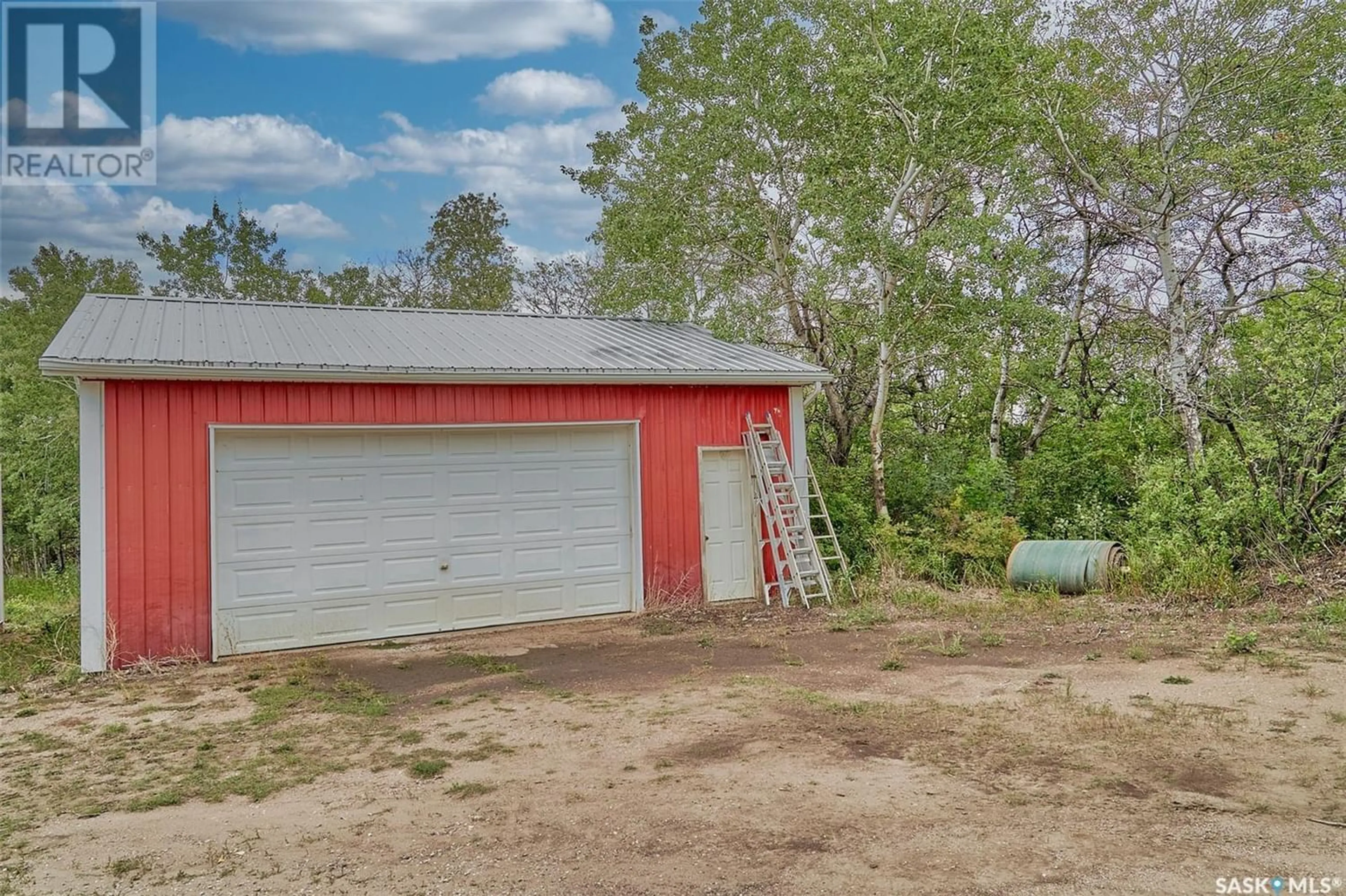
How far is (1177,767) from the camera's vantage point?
4.66 meters

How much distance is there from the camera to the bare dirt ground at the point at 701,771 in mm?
3605

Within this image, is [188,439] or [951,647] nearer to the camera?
[951,647]

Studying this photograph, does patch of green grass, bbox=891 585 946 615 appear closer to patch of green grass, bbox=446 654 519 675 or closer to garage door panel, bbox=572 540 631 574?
garage door panel, bbox=572 540 631 574

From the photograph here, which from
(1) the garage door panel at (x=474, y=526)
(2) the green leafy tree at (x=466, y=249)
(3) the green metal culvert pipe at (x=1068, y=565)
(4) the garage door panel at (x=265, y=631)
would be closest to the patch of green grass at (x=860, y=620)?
(3) the green metal culvert pipe at (x=1068, y=565)

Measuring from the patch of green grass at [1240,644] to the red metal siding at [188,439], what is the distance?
5702mm

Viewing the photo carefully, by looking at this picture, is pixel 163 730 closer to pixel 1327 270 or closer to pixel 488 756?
pixel 488 756

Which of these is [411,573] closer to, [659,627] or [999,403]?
[659,627]

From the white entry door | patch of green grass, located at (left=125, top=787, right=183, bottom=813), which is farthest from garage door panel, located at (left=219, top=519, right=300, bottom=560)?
the white entry door

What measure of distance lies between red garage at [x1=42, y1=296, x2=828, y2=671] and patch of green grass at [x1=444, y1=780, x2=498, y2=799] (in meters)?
4.54

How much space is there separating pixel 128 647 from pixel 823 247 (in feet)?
35.5

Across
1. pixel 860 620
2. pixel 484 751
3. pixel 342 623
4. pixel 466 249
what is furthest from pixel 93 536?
pixel 466 249

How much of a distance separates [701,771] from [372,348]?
20.1 ft

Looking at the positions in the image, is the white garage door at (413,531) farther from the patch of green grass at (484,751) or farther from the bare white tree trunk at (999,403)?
the bare white tree trunk at (999,403)

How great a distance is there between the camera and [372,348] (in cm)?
931
